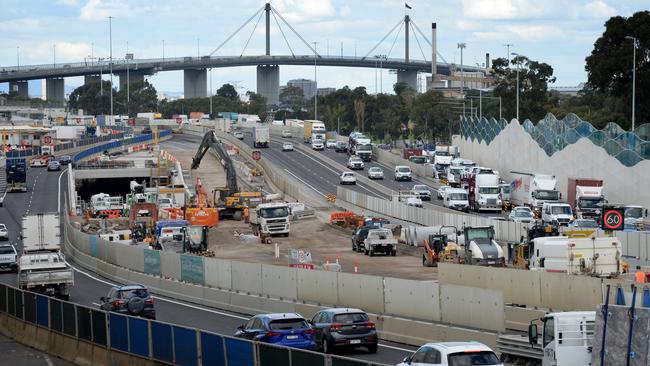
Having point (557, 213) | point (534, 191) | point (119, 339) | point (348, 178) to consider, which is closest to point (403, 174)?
point (348, 178)

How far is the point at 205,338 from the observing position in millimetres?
24000

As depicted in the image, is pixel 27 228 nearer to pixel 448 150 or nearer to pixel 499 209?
pixel 499 209

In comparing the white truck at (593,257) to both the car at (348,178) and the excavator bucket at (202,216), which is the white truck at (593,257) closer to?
the excavator bucket at (202,216)

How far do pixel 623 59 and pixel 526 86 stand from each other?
42.0 meters

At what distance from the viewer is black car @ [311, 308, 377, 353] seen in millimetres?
28859

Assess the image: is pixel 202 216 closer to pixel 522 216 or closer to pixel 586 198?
pixel 522 216

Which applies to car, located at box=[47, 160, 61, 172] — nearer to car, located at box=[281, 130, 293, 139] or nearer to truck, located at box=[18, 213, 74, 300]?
car, located at box=[281, 130, 293, 139]

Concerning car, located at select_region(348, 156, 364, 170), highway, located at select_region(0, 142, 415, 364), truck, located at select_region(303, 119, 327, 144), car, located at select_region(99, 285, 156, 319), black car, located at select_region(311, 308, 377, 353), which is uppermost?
truck, located at select_region(303, 119, 327, 144)

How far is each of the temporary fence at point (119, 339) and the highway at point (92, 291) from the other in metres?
5.02

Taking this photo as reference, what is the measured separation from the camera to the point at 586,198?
77812 mm

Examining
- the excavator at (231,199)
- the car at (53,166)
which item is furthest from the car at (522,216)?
the car at (53,166)

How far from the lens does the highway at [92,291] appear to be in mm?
31312

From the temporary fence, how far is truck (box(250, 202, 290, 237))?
3487 cm

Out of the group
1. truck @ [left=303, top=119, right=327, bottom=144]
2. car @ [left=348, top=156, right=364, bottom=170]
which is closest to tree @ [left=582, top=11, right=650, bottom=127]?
car @ [left=348, top=156, right=364, bottom=170]
